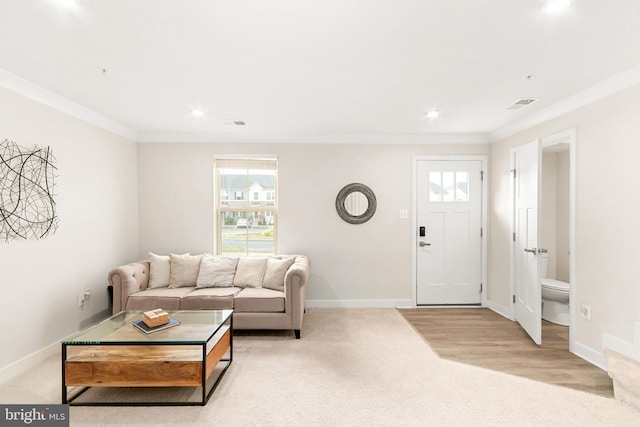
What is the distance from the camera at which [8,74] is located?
2.64 m

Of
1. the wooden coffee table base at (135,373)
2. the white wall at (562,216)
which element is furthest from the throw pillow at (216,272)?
the white wall at (562,216)

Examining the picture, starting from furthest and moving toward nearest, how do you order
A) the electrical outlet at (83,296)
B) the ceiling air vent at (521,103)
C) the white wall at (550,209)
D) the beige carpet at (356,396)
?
1. the white wall at (550,209)
2. the electrical outlet at (83,296)
3. the ceiling air vent at (521,103)
4. the beige carpet at (356,396)

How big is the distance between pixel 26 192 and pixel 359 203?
365cm

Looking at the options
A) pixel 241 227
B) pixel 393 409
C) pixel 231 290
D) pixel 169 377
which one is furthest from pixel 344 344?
pixel 241 227

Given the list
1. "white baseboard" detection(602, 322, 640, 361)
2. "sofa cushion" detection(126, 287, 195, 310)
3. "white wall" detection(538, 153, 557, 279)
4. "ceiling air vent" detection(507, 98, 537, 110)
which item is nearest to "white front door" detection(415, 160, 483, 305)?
"white wall" detection(538, 153, 557, 279)

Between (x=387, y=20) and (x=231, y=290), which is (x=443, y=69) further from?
(x=231, y=290)

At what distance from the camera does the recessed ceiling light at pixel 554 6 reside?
1.72 meters

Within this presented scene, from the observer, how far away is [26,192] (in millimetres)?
2881

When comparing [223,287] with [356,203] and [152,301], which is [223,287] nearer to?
[152,301]

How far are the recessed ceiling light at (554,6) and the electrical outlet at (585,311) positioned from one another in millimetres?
2589

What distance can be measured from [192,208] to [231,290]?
1.52m

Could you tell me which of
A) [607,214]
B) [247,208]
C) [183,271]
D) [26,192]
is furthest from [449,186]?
[26,192]

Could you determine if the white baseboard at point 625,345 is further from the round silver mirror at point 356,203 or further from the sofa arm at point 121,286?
the sofa arm at point 121,286

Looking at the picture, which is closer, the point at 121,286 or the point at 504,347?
the point at 504,347
